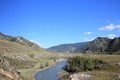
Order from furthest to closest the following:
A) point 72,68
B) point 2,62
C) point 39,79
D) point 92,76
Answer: point 72,68, point 39,79, point 92,76, point 2,62

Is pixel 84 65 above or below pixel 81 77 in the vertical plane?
above

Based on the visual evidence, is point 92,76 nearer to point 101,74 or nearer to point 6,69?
point 101,74

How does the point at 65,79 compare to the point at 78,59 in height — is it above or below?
below

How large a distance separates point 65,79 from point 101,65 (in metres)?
44.3

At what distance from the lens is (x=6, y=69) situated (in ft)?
397

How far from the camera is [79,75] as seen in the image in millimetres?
142875

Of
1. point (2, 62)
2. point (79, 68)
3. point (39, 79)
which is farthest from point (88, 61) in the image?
point (2, 62)

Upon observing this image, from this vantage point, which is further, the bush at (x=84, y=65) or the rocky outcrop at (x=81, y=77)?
the bush at (x=84, y=65)

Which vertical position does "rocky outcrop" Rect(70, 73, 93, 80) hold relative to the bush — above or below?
below

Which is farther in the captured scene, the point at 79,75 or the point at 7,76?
the point at 79,75

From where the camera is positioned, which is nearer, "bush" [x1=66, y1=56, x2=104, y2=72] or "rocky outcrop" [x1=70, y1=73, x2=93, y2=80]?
"rocky outcrop" [x1=70, y1=73, x2=93, y2=80]

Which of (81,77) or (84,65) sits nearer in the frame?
(81,77)

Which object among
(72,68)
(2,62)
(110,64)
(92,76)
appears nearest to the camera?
(2,62)

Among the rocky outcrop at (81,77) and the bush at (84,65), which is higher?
the bush at (84,65)
